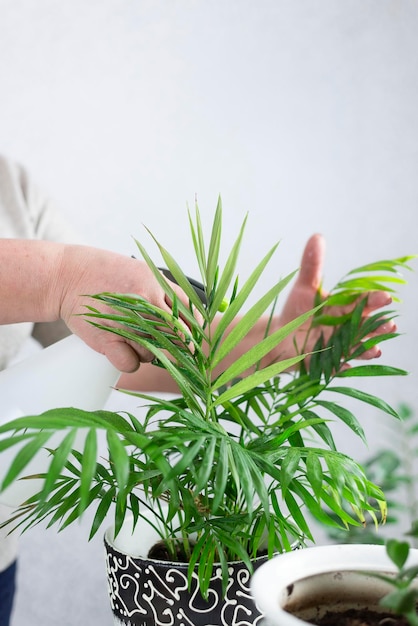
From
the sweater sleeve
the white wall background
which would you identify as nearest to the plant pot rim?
the sweater sleeve

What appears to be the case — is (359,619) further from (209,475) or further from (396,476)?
(396,476)

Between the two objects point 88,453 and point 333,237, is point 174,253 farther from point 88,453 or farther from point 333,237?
point 88,453

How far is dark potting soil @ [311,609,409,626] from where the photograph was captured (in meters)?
0.31

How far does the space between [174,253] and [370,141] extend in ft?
1.83

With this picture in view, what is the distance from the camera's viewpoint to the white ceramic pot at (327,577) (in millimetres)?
326

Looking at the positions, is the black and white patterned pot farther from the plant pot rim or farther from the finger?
the finger

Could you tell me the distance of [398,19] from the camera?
5.54ft

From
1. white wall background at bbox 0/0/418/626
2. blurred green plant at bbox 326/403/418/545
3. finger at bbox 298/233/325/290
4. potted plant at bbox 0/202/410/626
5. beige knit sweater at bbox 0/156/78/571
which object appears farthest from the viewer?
white wall background at bbox 0/0/418/626

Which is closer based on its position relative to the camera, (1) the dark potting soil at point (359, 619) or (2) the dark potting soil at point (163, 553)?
(1) the dark potting soil at point (359, 619)

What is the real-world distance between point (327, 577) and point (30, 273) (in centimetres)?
35

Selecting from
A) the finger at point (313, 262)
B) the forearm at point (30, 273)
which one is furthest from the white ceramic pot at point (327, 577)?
the finger at point (313, 262)

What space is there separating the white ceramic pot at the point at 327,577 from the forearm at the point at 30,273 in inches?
12.7

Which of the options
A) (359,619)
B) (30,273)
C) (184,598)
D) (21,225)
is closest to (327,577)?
(359,619)

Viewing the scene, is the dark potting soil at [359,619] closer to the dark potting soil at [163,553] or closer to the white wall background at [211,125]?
the dark potting soil at [163,553]
